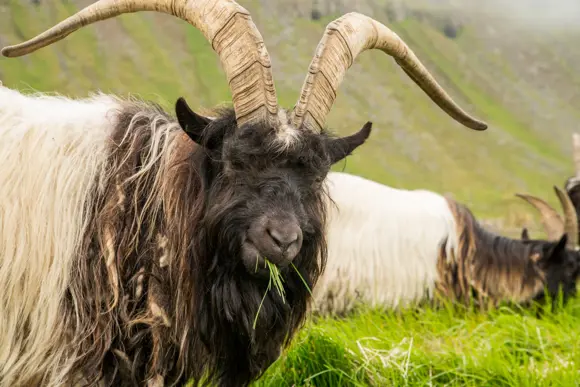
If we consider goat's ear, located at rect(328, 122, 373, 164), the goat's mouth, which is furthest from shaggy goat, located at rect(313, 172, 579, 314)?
the goat's mouth

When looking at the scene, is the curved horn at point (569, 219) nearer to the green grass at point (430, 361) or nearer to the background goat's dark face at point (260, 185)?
the green grass at point (430, 361)

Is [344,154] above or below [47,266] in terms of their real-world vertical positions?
above

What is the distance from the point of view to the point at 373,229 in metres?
8.19

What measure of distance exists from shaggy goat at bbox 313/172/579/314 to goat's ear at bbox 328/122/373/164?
3.48m

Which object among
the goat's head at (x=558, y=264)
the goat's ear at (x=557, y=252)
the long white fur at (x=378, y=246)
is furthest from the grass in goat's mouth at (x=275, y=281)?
the goat's ear at (x=557, y=252)

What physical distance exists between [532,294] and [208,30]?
20.1ft

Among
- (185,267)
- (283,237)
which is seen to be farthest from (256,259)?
(185,267)

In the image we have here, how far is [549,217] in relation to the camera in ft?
34.1

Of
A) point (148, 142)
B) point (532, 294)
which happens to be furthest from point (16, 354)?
point (532, 294)

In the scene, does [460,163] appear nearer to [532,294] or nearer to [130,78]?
[130,78]

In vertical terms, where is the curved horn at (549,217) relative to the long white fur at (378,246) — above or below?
above

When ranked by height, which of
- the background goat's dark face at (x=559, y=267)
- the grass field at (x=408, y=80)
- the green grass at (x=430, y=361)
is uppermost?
the grass field at (x=408, y=80)

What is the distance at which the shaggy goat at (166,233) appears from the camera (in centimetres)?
376

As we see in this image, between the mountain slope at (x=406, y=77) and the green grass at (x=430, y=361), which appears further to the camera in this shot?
the mountain slope at (x=406, y=77)
